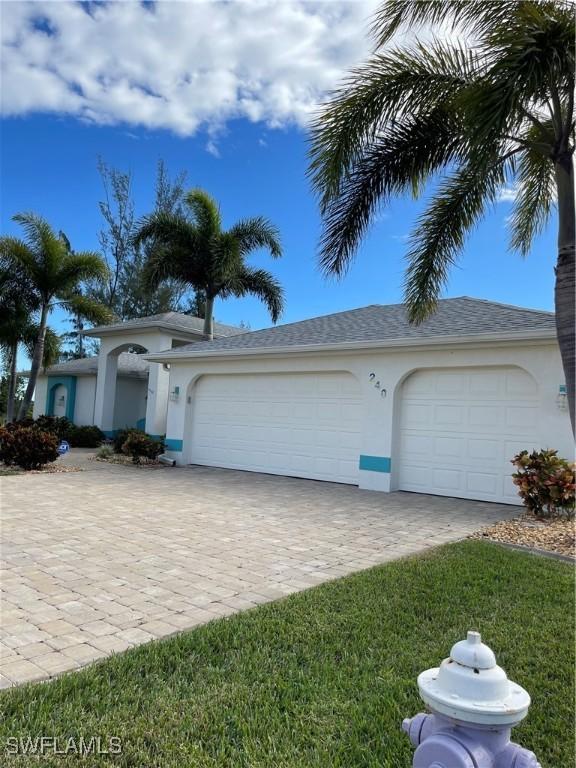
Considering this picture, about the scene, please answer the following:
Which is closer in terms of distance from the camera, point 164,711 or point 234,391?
point 164,711

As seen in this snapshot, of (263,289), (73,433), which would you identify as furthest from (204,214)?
(73,433)

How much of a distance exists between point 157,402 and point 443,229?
42.7 feet

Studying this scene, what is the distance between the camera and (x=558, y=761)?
8.20 feet

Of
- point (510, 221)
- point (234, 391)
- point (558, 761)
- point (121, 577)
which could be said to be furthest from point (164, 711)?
point (234, 391)

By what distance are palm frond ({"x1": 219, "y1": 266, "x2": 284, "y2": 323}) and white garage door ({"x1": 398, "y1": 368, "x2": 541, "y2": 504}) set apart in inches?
374

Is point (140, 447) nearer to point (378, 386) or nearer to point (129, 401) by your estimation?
point (378, 386)

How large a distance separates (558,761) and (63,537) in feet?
18.8

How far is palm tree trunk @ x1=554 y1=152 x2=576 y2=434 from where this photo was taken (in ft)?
18.7

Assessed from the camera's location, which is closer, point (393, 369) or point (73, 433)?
point (393, 369)

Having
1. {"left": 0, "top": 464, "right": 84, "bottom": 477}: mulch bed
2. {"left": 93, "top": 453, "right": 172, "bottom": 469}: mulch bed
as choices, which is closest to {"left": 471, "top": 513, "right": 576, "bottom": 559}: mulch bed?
{"left": 93, "top": 453, "right": 172, "bottom": 469}: mulch bed

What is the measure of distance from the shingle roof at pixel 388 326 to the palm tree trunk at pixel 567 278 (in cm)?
352

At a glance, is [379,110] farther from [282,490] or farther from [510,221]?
[282,490]

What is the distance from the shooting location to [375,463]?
1140 cm

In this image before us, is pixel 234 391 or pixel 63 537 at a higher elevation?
pixel 234 391
